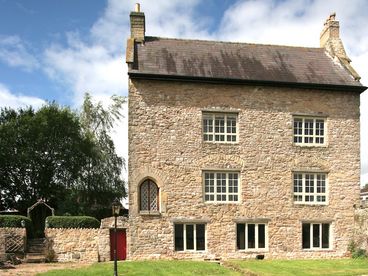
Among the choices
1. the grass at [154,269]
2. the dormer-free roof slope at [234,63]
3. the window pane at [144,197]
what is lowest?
the grass at [154,269]

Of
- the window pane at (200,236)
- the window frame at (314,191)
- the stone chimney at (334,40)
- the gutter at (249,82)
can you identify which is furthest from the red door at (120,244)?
the stone chimney at (334,40)

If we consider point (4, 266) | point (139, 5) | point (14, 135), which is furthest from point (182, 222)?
point (14, 135)

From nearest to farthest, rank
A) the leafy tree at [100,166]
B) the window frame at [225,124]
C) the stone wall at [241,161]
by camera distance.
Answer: the stone wall at [241,161], the window frame at [225,124], the leafy tree at [100,166]

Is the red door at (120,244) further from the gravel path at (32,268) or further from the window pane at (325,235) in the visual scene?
the window pane at (325,235)

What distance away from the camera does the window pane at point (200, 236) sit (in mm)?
24203

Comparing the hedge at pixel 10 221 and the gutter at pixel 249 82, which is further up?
the gutter at pixel 249 82

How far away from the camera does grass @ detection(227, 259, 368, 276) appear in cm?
1927

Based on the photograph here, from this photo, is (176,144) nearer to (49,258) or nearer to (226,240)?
(226,240)

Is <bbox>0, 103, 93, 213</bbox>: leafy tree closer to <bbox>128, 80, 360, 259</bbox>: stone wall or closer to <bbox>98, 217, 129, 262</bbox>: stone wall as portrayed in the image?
<bbox>98, 217, 129, 262</bbox>: stone wall

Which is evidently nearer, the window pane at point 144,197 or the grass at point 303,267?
the grass at point 303,267

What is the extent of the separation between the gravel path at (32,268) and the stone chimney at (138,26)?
1366cm

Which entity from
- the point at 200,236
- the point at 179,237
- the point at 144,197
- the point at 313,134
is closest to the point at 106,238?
the point at 144,197

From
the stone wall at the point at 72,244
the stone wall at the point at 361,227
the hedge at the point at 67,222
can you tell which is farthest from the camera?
the hedge at the point at 67,222

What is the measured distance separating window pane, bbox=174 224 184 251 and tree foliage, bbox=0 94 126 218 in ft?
Answer: 53.2
